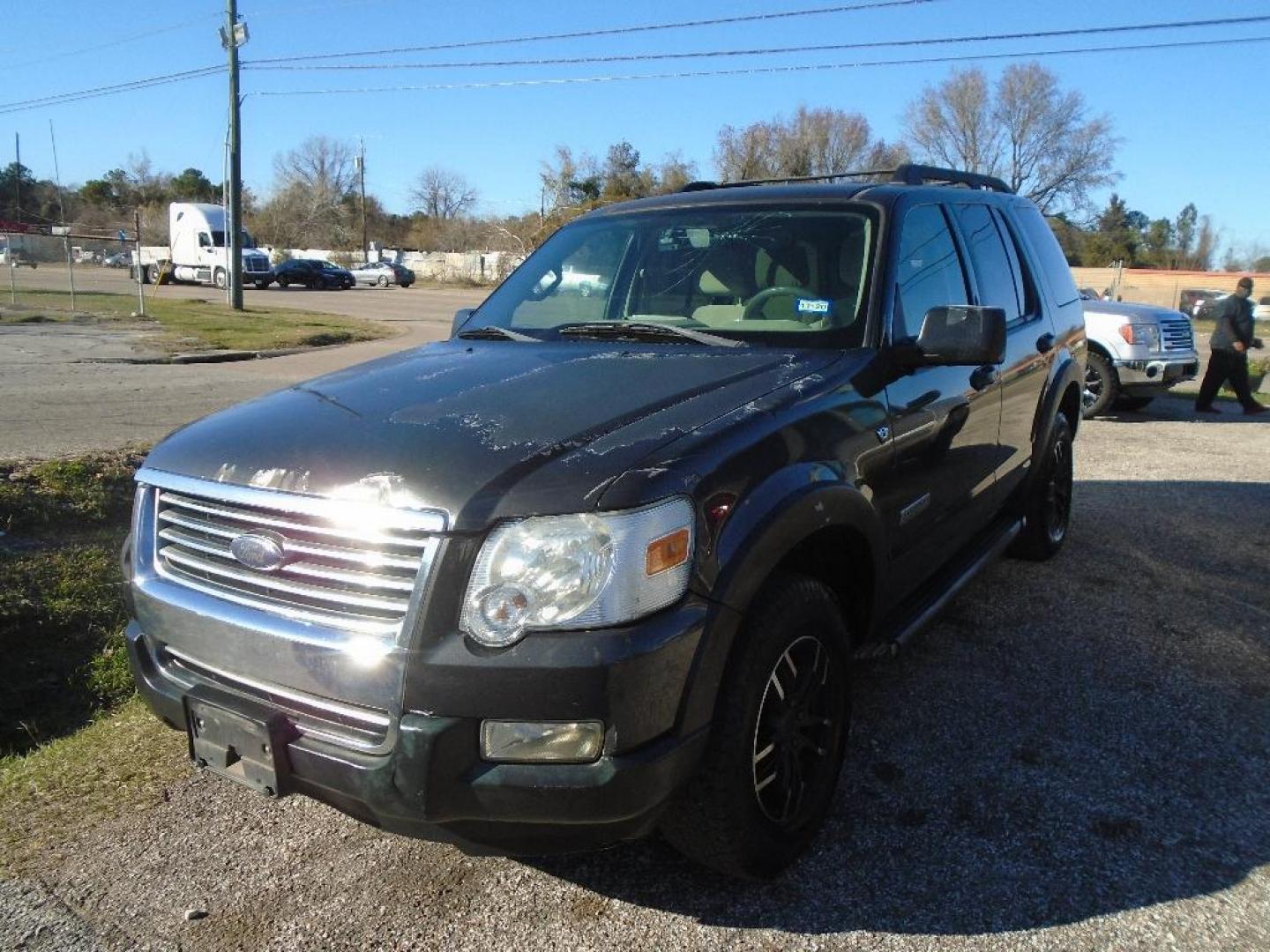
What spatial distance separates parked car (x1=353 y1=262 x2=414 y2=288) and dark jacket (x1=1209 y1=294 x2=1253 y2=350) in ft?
159

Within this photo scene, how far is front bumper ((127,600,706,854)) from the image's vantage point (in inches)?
80.0

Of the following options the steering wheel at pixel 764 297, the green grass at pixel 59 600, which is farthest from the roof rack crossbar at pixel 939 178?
the green grass at pixel 59 600

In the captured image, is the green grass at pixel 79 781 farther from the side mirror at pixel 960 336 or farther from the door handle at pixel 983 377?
the door handle at pixel 983 377

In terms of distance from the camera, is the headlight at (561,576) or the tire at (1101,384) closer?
the headlight at (561,576)

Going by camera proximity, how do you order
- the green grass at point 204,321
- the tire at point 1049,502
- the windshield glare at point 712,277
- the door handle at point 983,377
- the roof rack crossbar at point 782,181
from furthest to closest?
the green grass at point 204,321 < the tire at point 1049,502 < the roof rack crossbar at point 782,181 < the door handle at point 983,377 < the windshield glare at point 712,277

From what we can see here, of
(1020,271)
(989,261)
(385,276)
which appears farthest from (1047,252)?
(385,276)

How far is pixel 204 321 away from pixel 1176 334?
20.0m

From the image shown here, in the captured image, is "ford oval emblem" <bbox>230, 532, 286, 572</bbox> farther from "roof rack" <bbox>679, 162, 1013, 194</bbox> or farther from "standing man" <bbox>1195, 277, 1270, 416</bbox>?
"standing man" <bbox>1195, 277, 1270, 416</bbox>

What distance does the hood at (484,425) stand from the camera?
2.17 m

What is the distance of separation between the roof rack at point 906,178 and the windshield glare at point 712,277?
25.8 inches

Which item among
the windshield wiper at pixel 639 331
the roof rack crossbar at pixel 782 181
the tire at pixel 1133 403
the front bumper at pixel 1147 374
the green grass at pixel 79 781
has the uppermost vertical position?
the roof rack crossbar at pixel 782 181

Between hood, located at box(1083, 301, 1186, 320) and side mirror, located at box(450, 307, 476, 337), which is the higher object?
hood, located at box(1083, 301, 1186, 320)

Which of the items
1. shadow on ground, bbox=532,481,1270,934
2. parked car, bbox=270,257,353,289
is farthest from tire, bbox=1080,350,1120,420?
parked car, bbox=270,257,353,289

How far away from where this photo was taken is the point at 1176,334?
1188 centimetres
